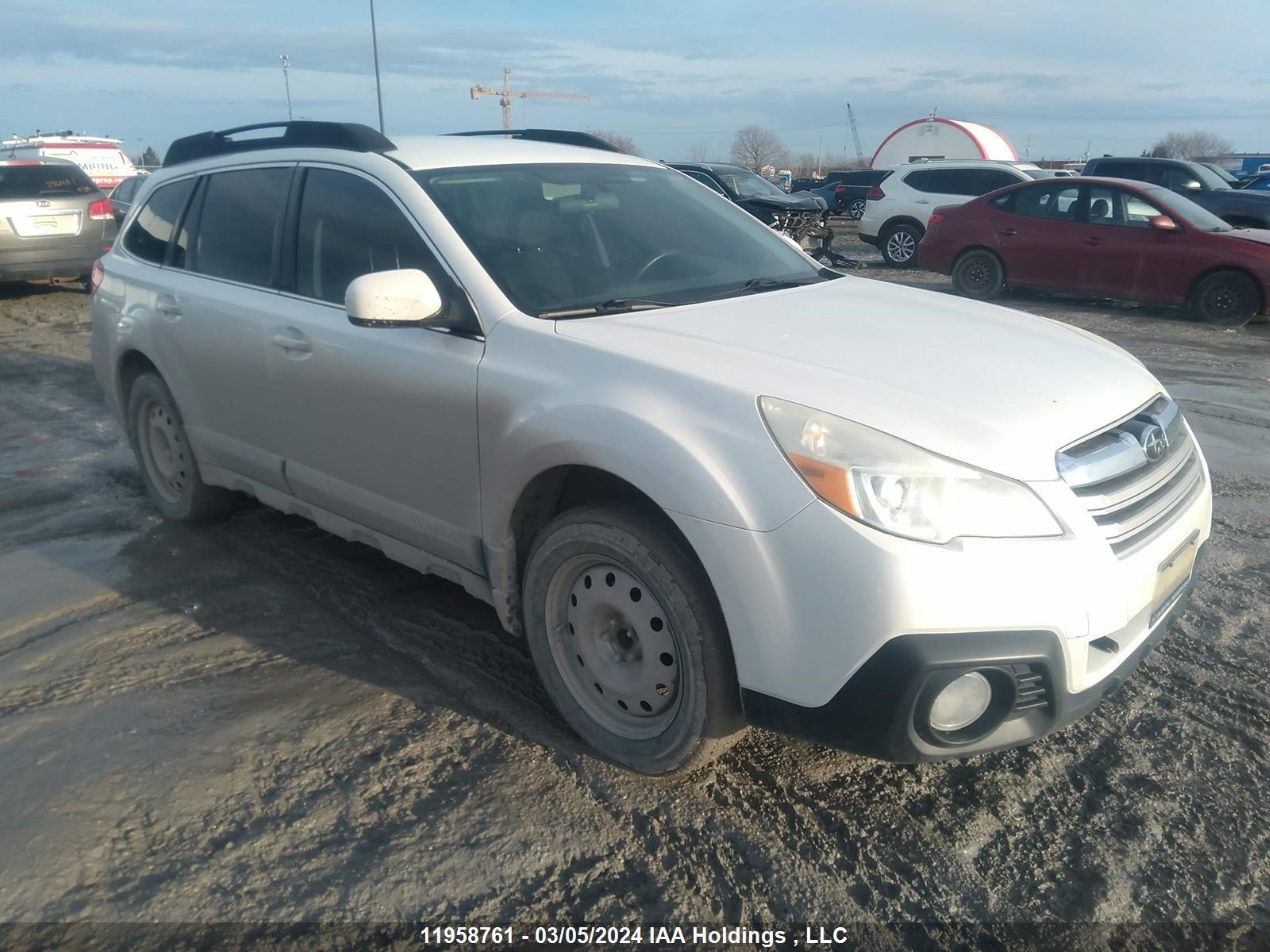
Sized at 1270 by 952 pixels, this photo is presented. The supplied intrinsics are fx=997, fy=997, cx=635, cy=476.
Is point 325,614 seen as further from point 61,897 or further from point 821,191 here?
point 821,191

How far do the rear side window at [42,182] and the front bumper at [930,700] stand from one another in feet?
41.7

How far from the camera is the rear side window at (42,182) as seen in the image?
1185 cm

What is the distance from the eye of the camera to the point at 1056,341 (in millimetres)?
3252

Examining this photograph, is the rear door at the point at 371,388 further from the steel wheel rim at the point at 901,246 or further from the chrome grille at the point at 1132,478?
the steel wheel rim at the point at 901,246

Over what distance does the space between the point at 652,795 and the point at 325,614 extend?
1.79 meters

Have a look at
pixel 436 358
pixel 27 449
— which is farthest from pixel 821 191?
pixel 436 358

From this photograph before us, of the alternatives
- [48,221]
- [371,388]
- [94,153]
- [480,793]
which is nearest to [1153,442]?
[480,793]

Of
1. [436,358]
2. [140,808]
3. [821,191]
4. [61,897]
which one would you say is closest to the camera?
[61,897]

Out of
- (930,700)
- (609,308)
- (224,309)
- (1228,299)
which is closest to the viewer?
(930,700)

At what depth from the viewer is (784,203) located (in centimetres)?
1677

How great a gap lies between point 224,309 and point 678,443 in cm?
246

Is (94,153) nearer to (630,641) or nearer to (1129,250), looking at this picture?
(1129,250)

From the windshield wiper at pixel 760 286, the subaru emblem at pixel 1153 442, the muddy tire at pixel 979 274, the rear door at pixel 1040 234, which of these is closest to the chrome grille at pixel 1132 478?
the subaru emblem at pixel 1153 442

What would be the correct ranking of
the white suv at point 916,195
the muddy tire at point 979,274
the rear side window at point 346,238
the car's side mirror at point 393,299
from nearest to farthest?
the car's side mirror at point 393,299
the rear side window at point 346,238
the muddy tire at point 979,274
the white suv at point 916,195
